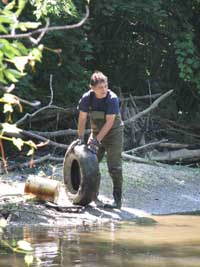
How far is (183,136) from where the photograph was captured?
15766 millimetres

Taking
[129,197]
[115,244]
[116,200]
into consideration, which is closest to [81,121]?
[116,200]

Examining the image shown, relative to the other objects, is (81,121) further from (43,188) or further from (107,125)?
(43,188)

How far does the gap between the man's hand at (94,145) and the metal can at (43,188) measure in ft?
2.05

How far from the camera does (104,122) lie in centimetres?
891

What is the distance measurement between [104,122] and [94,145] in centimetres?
33

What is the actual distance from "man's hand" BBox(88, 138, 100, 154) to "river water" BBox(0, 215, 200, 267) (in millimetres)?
1084

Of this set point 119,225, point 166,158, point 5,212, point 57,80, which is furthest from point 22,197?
point 166,158

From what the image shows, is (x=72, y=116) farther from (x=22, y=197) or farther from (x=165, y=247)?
(x=165, y=247)

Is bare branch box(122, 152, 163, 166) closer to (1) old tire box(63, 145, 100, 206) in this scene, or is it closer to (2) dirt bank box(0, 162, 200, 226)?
(2) dirt bank box(0, 162, 200, 226)

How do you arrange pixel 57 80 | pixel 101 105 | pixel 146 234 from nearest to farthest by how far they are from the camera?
pixel 146 234 → pixel 101 105 → pixel 57 80

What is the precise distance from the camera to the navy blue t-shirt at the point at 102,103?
8.66 meters

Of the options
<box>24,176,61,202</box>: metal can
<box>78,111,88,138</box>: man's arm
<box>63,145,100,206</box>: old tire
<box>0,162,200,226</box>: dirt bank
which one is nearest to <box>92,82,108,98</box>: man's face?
<box>78,111,88,138</box>: man's arm

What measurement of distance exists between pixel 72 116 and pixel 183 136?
3088 mm

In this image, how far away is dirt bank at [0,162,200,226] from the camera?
8438 millimetres
